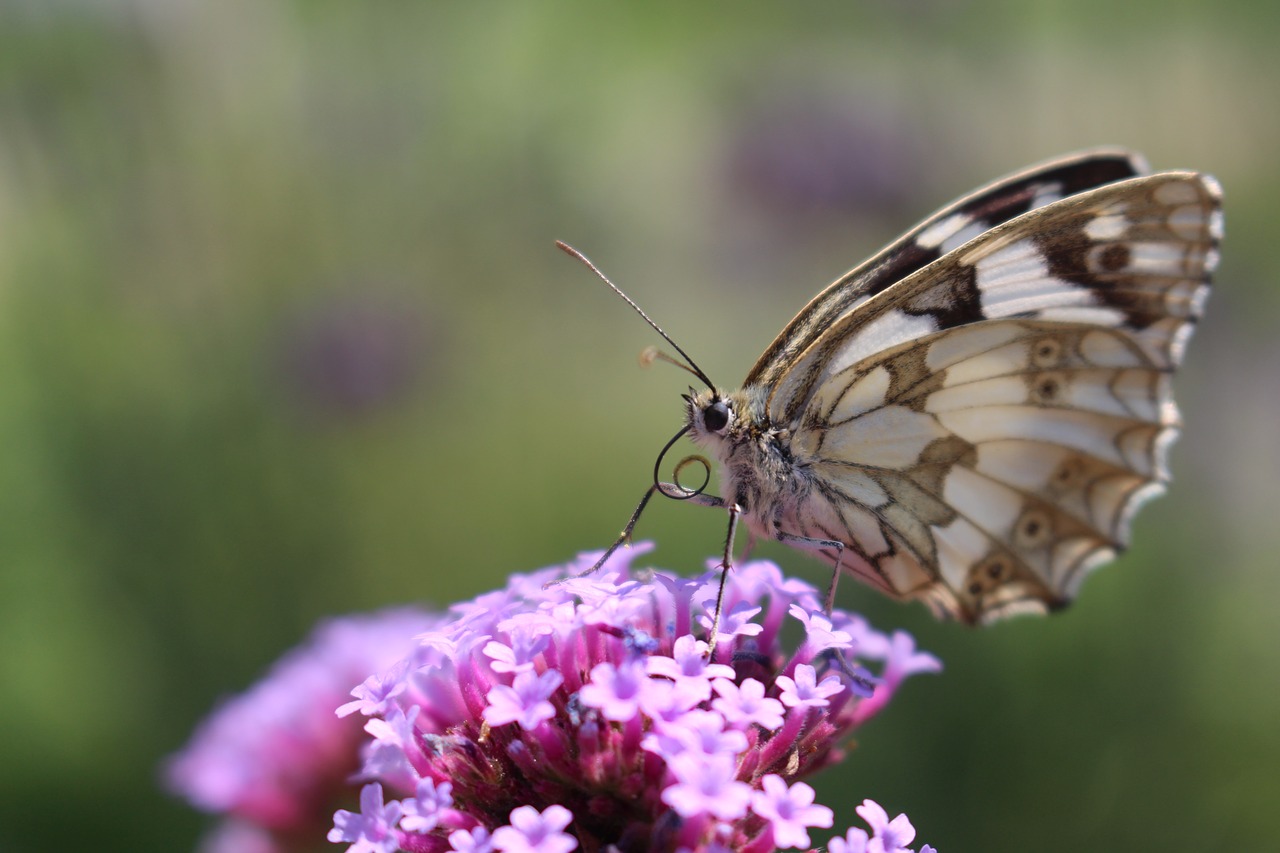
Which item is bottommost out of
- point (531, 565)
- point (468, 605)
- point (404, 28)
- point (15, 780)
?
point (15, 780)

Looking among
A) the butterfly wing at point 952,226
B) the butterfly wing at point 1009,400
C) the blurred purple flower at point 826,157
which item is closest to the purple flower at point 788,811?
the butterfly wing at point 1009,400

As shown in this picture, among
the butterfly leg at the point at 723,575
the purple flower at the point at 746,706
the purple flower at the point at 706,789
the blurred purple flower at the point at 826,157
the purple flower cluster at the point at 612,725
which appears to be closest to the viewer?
the purple flower at the point at 706,789

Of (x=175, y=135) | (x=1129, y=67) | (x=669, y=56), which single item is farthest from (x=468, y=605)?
(x=669, y=56)

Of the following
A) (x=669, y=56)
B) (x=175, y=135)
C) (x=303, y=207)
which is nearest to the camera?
(x=175, y=135)

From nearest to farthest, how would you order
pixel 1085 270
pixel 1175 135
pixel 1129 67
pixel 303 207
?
pixel 1085 270 < pixel 303 207 < pixel 1129 67 < pixel 1175 135

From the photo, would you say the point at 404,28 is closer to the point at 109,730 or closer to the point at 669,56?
the point at 109,730

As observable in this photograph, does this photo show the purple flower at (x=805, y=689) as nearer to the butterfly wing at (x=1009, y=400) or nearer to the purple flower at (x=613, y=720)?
the purple flower at (x=613, y=720)

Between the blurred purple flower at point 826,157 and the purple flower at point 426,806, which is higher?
the blurred purple flower at point 826,157
